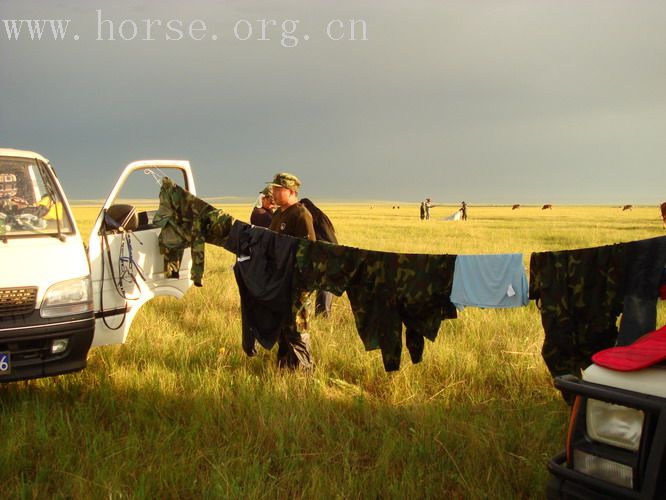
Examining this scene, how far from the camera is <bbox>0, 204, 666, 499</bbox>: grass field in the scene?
3621 mm

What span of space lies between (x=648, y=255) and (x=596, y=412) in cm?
179

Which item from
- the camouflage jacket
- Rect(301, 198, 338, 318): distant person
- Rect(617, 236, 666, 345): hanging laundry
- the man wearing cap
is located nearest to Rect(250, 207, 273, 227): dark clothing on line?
Rect(301, 198, 338, 318): distant person

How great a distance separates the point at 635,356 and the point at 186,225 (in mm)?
4502

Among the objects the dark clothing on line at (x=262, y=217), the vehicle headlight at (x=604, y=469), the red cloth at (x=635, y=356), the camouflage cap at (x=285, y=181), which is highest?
the camouflage cap at (x=285, y=181)

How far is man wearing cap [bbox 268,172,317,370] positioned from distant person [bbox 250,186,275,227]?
2723 mm

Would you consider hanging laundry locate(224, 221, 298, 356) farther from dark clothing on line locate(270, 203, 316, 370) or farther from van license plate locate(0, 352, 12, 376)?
van license plate locate(0, 352, 12, 376)

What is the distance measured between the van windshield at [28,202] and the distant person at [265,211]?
3923mm

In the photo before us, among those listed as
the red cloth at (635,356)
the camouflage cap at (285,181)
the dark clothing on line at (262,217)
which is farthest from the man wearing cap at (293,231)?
the red cloth at (635,356)

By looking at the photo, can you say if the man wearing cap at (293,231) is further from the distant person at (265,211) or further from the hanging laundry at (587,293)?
the distant person at (265,211)

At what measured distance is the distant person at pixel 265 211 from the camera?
30.5ft

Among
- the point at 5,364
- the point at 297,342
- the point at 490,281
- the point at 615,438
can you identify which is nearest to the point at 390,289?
the point at 490,281

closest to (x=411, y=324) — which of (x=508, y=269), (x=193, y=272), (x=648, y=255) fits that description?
(x=508, y=269)

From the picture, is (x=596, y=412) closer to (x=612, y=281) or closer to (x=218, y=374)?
(x=612, y=281)

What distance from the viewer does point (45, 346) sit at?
4.63m
